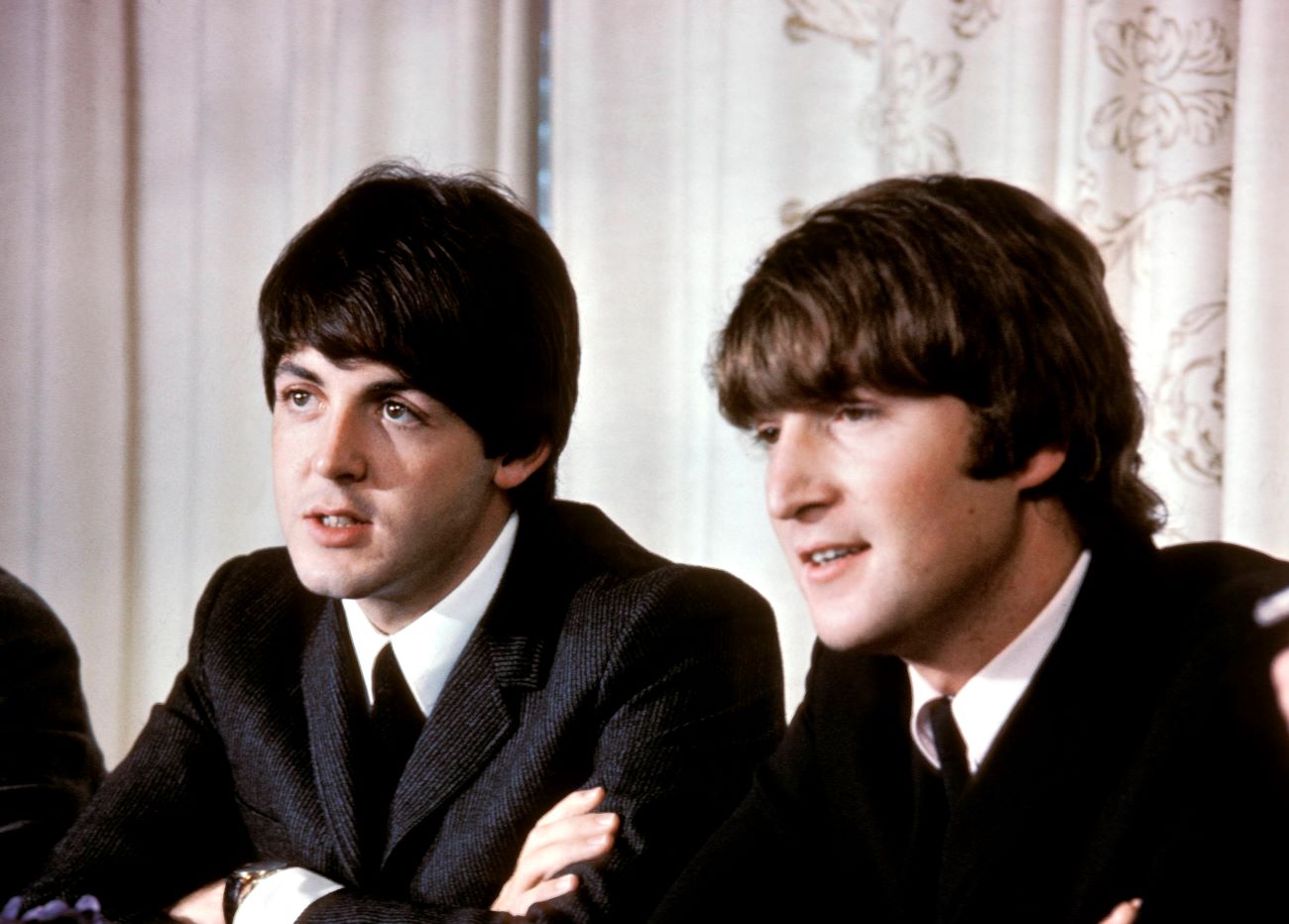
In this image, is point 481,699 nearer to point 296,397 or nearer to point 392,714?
point 392,714

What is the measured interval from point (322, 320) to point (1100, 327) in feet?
2.88

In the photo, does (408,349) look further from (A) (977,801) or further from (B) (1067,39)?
(B) (1067,39)

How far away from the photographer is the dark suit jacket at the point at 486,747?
154 cm

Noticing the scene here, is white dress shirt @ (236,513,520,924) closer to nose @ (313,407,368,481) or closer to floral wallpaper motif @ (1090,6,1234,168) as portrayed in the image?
nose @ (313,407,368,481)

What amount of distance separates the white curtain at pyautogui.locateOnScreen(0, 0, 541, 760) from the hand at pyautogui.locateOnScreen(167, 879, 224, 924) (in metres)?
1.06

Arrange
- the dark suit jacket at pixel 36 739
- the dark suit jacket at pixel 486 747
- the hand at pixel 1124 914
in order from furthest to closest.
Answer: the dark suit jacket at pixel 36 739
the dark suit jacket at pixel 486 747
the hand at pixel 1124 914

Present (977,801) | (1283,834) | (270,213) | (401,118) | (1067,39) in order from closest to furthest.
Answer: (1283,834), (977,801), (1067,39), (401,118), (270,213)

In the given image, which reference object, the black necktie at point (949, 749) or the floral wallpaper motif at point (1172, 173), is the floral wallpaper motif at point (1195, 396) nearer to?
the floral wallpaper motif at point (1172, 173)

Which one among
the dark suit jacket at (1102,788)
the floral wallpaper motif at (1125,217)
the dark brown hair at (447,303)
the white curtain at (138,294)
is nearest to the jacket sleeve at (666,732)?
the dark suit jacket at (1102,788)

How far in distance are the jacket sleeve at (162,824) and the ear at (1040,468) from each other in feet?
3.73

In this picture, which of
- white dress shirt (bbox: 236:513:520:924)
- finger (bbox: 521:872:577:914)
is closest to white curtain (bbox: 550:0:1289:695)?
white dress shirt (bbox: 236:513:520:924)

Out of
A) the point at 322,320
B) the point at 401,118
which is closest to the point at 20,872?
the point at 322,320

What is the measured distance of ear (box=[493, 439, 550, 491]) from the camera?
1.72 m

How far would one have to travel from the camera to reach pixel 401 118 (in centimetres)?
250
